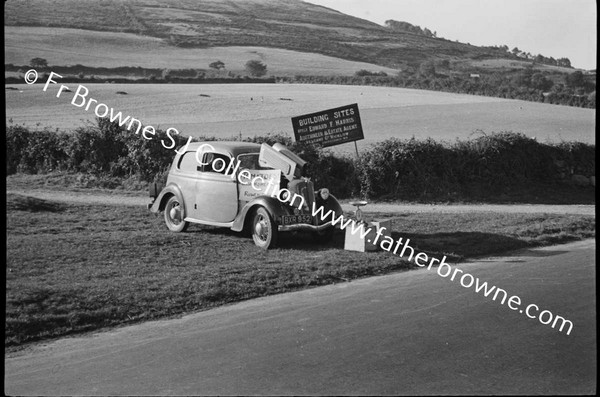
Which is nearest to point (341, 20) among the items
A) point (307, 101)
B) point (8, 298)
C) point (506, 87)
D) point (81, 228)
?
point (506, 87)

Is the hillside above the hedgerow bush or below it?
above

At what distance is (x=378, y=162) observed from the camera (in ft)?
65.8

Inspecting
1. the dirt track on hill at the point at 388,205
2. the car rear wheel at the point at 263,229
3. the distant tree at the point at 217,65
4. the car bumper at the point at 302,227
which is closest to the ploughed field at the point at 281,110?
the dirt track on hill at the point at 388,205

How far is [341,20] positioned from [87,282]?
68795 mm

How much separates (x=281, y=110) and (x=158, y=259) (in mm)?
27789

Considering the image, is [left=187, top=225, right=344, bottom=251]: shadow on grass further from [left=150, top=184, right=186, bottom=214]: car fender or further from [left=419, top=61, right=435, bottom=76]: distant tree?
[left=419, top=61, right=435, bottom=76]: distant tree

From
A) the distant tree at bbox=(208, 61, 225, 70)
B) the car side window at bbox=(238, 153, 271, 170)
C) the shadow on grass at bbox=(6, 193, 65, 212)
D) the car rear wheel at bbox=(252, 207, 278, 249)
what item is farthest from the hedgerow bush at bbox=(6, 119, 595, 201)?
the distant tree at bbox=(208, 61, 225, 70)

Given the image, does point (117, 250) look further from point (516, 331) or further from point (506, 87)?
point (506, 87)

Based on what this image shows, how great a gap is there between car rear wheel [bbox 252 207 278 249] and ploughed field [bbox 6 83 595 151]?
37.2ft

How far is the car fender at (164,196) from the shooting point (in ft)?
48.4

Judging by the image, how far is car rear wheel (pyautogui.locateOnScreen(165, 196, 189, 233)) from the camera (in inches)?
573

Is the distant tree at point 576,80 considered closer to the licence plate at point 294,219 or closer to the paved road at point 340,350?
the licence plate at point 294,219

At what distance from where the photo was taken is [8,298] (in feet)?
29.6

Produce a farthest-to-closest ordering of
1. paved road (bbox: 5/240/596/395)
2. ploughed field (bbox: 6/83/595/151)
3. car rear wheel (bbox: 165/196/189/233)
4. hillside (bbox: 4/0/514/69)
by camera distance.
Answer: hillside (bbox: 4/0/514/69) < ploughed field (bbox: 6/83/595/151) < car rear wheel (bbox: 165/196/189/233) < paved road (bbox: 5/240/596/395)
